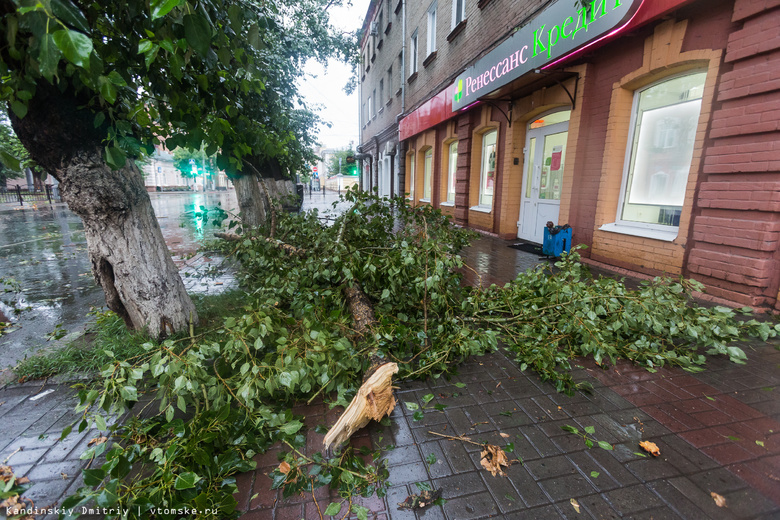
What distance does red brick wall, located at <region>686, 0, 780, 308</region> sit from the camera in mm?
3410

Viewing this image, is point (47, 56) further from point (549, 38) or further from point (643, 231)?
point (549, 38)

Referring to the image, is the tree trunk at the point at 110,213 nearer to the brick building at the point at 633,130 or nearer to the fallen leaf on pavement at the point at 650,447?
the fallen leaf on pavement at the point at 650,447

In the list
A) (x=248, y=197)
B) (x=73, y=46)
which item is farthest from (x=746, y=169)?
(x=248, y=197)

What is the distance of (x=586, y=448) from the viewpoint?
1.88 metres

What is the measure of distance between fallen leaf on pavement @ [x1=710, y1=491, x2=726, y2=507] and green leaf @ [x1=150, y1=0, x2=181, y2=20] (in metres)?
2.89

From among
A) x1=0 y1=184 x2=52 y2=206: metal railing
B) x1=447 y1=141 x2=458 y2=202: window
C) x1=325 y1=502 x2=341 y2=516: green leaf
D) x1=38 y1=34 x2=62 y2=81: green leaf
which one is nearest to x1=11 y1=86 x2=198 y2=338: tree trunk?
x1=325 y1=502 x2=341 y2=516: green leaf

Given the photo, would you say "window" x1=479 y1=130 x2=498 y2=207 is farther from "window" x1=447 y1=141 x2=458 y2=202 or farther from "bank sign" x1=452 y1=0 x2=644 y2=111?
"window" x1=447 y1=141 x2=458 y2=202

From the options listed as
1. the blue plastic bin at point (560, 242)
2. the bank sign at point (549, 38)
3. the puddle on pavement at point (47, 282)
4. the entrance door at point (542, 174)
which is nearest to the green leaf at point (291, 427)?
the puddle on pavement at point (47, 282)

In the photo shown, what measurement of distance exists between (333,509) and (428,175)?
1251 centimetres

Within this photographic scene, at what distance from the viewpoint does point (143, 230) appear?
9.68 ft

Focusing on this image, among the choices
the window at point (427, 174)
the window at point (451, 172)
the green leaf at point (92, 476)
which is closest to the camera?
the green leaf at point (92, 476)

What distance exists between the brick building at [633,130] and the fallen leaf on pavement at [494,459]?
3.77 metres

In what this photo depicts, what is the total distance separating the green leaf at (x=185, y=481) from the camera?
137 centimetres

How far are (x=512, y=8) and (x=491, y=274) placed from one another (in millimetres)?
5612
